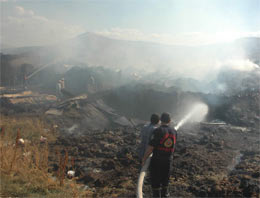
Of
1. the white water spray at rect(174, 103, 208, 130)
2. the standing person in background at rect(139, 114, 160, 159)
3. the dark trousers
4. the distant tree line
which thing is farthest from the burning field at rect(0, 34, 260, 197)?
the distant tree line

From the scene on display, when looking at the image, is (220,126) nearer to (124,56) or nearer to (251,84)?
(251,84)

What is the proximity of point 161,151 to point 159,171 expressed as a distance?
383 millimetres

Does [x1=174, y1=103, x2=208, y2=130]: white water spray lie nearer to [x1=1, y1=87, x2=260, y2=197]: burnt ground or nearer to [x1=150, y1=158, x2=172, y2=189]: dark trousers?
[x1=1, y1=87, x2=260, y2=197]: burnt ground

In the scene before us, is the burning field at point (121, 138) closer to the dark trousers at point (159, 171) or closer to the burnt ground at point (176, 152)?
the burnt ground at point (176, 152)

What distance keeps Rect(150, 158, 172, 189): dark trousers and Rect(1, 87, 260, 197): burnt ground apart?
4.69ft

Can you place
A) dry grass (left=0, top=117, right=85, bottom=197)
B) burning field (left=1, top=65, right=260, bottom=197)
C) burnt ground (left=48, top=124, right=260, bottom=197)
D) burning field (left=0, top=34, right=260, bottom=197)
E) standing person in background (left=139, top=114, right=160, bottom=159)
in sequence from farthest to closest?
A: burning field (left=1, top=65, right=260, bottom=197) → burnt ground (left=48, top=124, right=260, bottom=197) → burning field (left=0, top=34, right=260, bottom=197) → dry grass (left=0, top=117, right=85, bottom=197) → standing person in background (left=139, top=114, right=160, bottom=159)

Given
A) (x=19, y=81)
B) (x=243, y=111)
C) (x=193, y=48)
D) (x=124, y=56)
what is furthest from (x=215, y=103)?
(x=193, y=48)

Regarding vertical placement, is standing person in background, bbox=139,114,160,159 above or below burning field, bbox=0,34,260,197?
above

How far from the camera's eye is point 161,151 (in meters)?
4.07

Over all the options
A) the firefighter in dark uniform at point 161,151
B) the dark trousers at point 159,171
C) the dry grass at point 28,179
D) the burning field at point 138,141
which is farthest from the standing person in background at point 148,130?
the dry grass at point 28,179

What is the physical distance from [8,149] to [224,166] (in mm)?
7346

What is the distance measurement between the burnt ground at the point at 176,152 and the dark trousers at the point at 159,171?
143cm

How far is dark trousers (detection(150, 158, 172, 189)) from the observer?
4.11 meters

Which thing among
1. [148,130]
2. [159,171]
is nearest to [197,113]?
[148,130]
